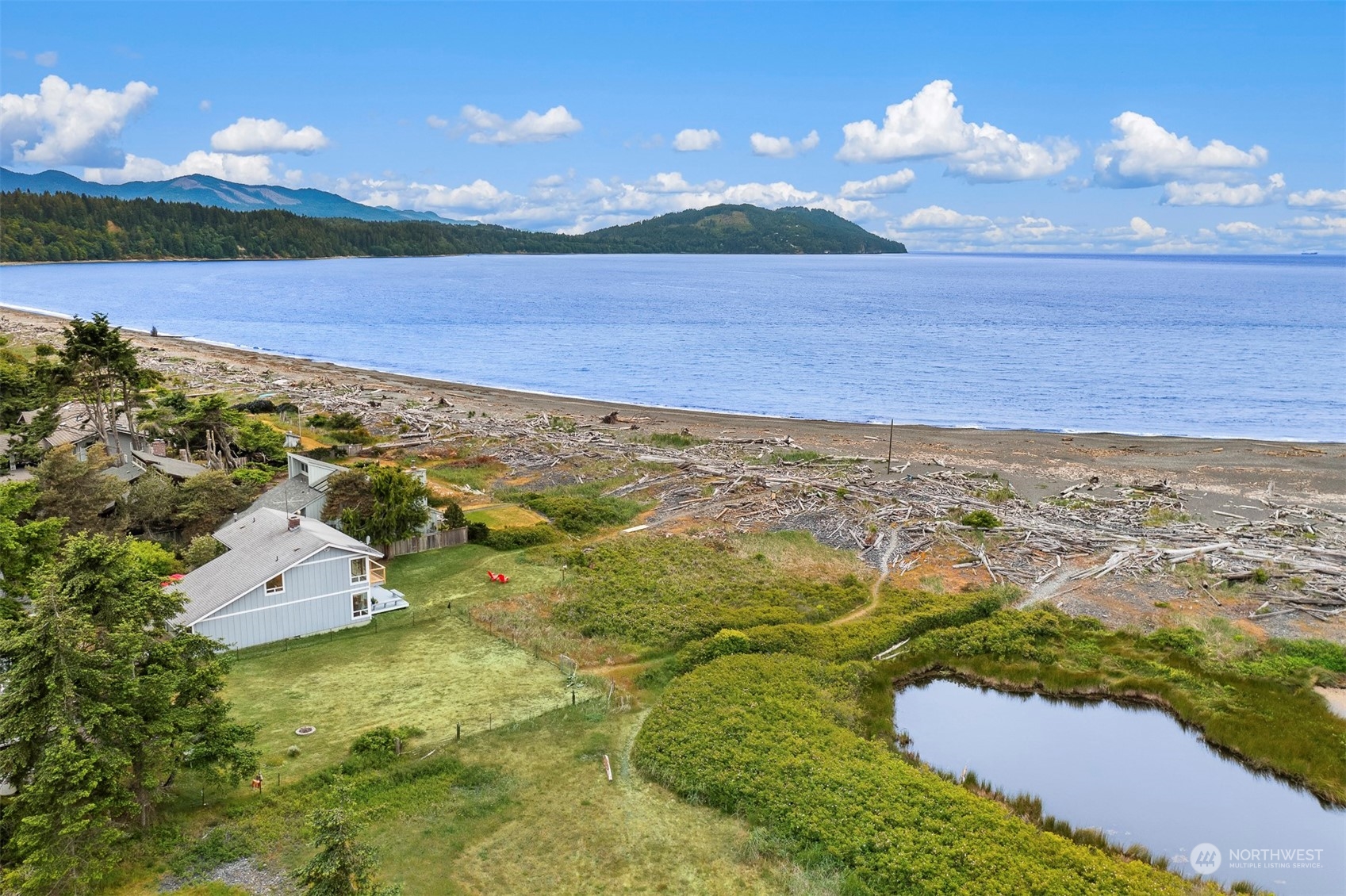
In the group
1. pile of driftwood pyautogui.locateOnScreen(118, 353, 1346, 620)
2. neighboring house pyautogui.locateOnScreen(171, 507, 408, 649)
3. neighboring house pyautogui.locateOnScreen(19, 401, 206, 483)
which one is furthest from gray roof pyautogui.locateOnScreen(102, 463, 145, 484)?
pile of driftwood pyautogui.locateOnScreen(118, 353, 1346, 620)

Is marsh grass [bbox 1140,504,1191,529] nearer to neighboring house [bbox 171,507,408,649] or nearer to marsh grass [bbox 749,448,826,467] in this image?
marsh grass [bbox 749,448,826,467]

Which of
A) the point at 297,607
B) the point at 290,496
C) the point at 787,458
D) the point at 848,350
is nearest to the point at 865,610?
the point at 297,607

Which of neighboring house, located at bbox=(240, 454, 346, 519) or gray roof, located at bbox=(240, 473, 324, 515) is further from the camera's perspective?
neighboring house, located at bbox=(240, 454, 346, 519)

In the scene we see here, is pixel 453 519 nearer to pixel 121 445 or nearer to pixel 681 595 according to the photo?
pixel 681 595

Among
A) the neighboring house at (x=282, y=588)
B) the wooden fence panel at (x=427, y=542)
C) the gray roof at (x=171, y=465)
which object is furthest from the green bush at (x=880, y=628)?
the gray roof at (x=171, y=465)

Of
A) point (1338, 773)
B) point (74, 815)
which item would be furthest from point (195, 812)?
point (1338, 773)
